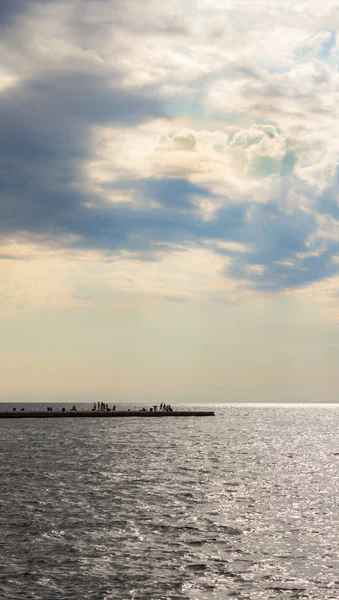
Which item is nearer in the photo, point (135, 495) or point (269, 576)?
point (269, 576)

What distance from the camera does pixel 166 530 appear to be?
39.0m

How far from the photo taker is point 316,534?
38719 mm

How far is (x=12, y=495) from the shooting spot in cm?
5119

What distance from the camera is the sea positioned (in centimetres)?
2819

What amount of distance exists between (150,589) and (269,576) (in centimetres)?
561

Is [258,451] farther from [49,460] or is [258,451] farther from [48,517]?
[48,517]

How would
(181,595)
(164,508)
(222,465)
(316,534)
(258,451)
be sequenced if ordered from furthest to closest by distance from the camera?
(258,451) < (222,465) < (164,508) < (316,534) < (181,595)

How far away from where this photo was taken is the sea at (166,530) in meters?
28.2

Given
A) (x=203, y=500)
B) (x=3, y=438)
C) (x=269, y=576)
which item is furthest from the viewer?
(x=3, y=438)

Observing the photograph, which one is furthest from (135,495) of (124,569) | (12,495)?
(124,569)

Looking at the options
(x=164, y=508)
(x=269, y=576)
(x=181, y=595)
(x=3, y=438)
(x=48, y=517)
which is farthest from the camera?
(x=3, y=438)

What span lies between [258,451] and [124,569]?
73.6 meters

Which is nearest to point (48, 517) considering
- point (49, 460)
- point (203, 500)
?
point (203, 500)

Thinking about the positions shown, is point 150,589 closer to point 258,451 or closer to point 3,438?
point 258,451
